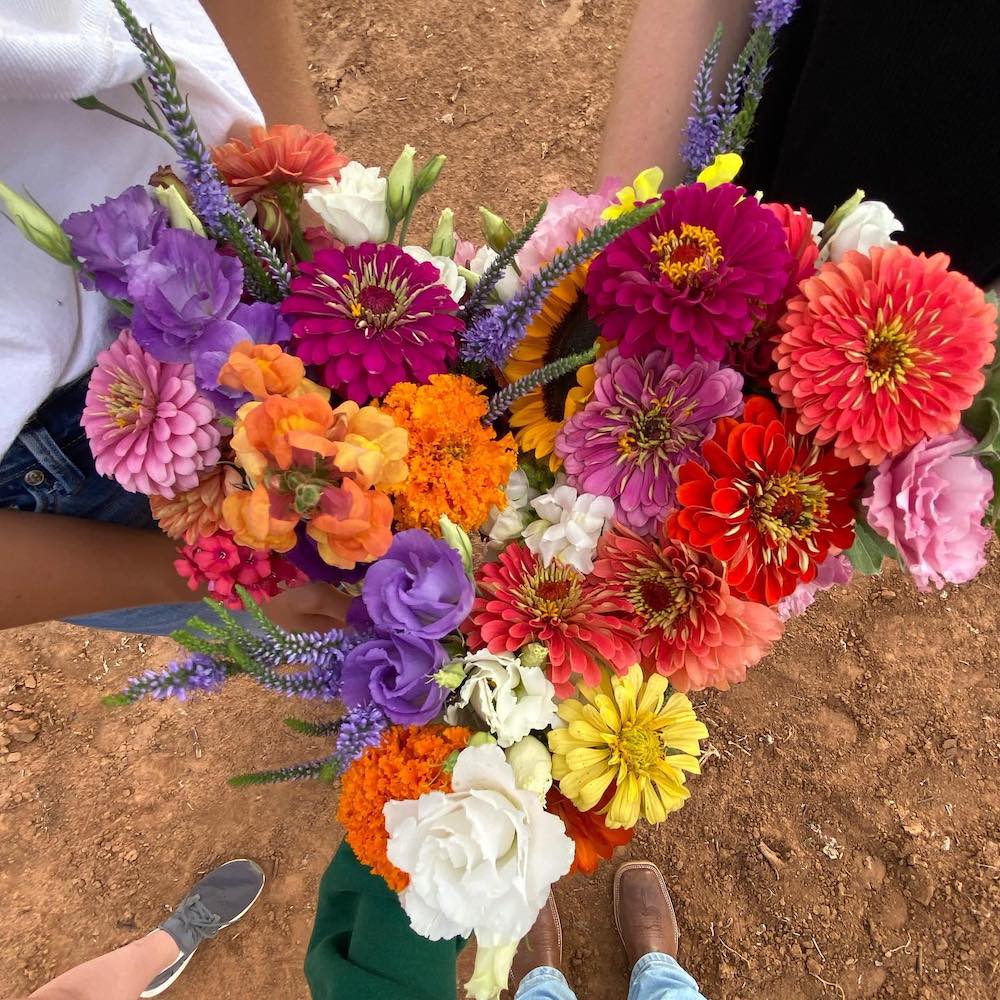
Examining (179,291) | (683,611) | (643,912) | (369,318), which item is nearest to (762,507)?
(683,611)

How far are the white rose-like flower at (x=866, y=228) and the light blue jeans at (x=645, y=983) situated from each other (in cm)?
135

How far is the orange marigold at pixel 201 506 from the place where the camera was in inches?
19.4

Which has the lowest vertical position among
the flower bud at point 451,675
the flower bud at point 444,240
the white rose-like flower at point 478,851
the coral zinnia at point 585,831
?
the coral zinnia at point 585,831

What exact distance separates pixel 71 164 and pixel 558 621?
53 centimetres

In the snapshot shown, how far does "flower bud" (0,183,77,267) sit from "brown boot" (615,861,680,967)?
1.49m

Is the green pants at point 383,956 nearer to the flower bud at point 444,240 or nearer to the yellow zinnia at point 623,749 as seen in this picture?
the yellow zinnia at point 623,749

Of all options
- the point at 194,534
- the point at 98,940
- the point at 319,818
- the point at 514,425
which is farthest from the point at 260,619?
the point at 98,940

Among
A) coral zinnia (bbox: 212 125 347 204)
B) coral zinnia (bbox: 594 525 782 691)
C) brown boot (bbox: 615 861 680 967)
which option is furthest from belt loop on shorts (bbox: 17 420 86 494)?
brown boot (bbox: 615 861 680 967)

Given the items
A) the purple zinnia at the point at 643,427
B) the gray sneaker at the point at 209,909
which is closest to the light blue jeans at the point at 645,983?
the gray sneaker at the point at 209,909

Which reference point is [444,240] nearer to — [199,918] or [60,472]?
[60,472]

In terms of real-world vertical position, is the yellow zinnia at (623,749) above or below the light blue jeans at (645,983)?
above

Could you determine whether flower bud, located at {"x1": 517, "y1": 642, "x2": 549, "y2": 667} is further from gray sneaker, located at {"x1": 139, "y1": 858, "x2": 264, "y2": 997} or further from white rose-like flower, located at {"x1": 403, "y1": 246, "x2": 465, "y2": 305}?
gray sneaker, located at {"x1": 139, "y1": 858, "x2": 264, "y2": 997}

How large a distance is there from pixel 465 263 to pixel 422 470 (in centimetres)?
26

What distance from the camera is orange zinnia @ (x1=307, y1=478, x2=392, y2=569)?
1.31ft
